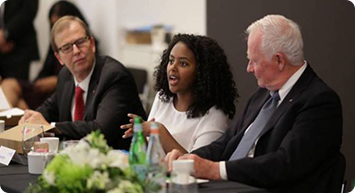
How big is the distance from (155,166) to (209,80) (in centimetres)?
144

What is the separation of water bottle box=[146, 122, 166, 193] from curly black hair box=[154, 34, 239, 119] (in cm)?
129

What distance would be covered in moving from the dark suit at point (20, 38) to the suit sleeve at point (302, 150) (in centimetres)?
575

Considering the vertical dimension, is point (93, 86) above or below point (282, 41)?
below

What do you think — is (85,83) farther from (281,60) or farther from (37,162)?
(281,60)

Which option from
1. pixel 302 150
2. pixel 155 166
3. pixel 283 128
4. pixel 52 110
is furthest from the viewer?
pixel 52 110

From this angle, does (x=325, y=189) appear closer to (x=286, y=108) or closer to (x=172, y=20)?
(x=286, y=108)

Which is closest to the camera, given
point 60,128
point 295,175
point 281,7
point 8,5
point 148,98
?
point 295,175

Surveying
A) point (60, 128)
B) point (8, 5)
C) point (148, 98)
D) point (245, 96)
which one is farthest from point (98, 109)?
point (8, 5)

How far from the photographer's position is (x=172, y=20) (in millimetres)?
8070

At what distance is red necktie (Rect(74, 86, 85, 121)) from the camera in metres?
4.87

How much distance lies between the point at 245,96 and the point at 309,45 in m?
0.77

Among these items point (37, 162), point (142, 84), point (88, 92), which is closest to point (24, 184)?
Answer: point (37, 162)

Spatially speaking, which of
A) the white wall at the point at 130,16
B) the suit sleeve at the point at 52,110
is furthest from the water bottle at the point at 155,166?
the white wall at the point at 130,16

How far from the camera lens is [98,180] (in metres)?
2.22
